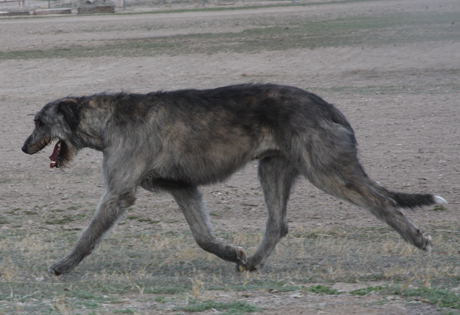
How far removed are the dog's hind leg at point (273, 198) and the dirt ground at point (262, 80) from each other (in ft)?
3.81

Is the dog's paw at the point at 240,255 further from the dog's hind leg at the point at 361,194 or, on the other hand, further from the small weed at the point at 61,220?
the small weed at the point at 61,220

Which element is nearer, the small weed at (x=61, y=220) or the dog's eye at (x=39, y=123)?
the dog's eye at (x=39, y=123)

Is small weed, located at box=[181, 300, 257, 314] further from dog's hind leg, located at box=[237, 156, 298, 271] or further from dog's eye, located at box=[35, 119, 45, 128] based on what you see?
dog's eye, located at box=[35, 119, 45, 128]

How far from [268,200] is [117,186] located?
1.40 m

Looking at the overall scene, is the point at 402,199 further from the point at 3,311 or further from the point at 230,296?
the point at 3,311

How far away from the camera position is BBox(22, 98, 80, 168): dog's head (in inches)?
241

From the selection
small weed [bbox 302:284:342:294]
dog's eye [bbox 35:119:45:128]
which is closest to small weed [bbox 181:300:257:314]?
small weed [bbox 302:284:342:294]

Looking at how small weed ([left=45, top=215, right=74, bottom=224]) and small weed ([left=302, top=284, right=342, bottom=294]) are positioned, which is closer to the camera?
small weed ([left=302, top=284, right=342, bottom=294])

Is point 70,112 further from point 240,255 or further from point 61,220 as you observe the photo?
point 61,220

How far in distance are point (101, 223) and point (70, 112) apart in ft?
3.37

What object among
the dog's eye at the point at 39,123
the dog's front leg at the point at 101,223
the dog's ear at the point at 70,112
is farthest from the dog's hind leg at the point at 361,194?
the dog's eye at the point at 39,123

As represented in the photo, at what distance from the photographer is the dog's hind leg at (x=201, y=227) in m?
6.12

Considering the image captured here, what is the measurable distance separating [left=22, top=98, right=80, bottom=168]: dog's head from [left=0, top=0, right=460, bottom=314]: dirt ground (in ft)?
5.92

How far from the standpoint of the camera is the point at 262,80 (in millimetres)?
17250
